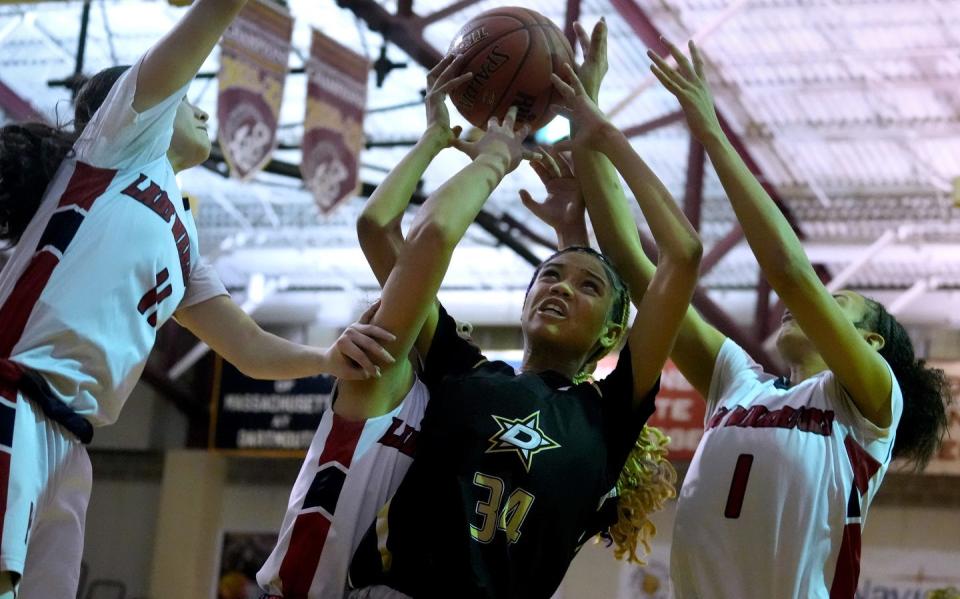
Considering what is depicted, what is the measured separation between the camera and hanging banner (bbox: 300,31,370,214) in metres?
10.2

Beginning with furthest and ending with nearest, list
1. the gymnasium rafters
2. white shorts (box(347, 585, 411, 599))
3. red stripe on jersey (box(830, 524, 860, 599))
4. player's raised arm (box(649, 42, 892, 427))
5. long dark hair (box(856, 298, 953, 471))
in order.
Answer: the gymnasium rafters < long dark hair (box(856, 298, 953, 471)) < red stripe on jersey (box(830, 524, 860, 599)) < player's raised arm (box(649, 42, 892, 427)) < white shorts (box(347, 585, 411, 599))

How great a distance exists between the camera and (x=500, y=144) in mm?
3441

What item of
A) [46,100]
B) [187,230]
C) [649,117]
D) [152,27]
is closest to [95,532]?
[46,100]

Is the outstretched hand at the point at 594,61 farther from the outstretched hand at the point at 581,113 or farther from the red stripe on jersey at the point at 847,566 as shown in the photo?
the red stripe on jersey at the point at 847,566

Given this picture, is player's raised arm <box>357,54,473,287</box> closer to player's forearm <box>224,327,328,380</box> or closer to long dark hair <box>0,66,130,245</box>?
player's forearm <box>224,327,328,380</box>

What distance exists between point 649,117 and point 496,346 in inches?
150

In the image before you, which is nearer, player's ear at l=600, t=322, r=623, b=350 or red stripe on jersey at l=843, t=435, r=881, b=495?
player's ear at l=600, t=322, r=623, b=350

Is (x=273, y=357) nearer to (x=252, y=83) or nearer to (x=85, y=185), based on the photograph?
(x=85, y=185)

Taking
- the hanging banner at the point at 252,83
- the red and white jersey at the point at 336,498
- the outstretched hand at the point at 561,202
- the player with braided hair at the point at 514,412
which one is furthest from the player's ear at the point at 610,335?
the hanging banner at the point at 252,83

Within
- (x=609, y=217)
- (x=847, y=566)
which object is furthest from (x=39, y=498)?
(x=847, y=566)

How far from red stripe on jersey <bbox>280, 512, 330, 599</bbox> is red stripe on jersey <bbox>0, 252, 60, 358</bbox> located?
74cm

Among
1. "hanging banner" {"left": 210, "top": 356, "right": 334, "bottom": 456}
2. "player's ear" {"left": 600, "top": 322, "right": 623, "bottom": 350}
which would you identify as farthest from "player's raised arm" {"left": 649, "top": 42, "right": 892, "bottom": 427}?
"hanging banner" {"left": 210, "top": 356, "right": 334, "bottom": 456}

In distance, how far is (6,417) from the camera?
2.87 m

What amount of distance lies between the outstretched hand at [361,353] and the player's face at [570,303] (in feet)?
1.55
